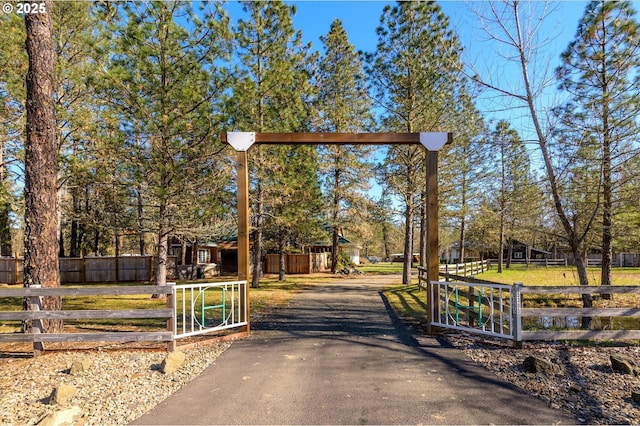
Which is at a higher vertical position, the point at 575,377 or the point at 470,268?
the point at 575,377

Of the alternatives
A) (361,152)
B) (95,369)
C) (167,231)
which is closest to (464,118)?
(361,152)

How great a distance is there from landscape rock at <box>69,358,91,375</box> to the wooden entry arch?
2566 millimetres

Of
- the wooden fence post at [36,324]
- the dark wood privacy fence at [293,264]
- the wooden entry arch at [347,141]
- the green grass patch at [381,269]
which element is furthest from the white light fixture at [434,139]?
the green grass patch at [381,269]

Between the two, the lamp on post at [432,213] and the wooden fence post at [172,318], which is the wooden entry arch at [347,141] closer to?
the lamp on post at [432,213]

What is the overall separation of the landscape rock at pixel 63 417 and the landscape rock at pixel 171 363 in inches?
48.0

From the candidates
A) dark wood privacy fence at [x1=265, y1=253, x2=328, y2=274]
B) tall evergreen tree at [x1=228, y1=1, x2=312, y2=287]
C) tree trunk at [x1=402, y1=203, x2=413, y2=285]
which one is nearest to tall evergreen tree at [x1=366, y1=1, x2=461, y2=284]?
tree trunk at [x1=402, y1=203, x2=413, y2=285]

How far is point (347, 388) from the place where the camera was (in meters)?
4.08

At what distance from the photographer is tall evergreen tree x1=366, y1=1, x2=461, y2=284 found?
14.8 m

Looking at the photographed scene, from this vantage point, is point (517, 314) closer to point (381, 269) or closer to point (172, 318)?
point (172, 318)

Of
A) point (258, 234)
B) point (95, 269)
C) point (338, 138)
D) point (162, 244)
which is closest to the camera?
point (338, 138)

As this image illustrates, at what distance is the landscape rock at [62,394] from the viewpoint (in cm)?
373

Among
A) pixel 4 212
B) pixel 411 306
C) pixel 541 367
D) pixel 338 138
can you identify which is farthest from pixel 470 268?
pixel 4 212

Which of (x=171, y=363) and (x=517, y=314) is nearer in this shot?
(x=171, y=363)

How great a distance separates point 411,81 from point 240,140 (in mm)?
10879
